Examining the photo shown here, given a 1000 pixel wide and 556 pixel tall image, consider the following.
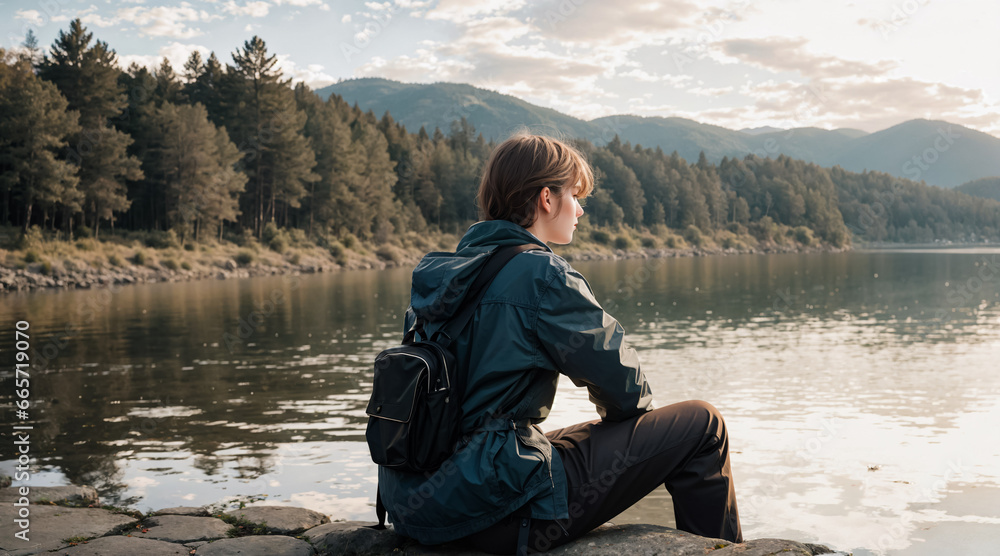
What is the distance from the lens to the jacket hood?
103 inches

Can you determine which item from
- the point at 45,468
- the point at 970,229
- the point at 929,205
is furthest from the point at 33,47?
the point at 970,229

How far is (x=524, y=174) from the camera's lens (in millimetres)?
2855

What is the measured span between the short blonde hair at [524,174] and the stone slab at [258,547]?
187cm

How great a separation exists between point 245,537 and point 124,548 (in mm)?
560

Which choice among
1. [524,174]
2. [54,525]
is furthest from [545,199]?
[54,525]

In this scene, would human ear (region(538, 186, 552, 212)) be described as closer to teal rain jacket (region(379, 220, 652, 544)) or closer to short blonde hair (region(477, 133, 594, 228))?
short blonde hair (region(477, 133, 594, 228))

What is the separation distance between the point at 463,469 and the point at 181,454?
5706mm

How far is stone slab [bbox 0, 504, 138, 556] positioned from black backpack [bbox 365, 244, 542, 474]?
7.19 feet

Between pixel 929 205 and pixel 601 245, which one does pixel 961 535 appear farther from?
pixel 929 205

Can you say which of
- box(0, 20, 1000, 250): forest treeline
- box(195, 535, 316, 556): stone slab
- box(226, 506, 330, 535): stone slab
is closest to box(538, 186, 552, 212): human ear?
box(195, 535, 316, 556): stone slab

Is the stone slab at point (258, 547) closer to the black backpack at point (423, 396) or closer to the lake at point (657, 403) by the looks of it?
the black backpack at point (423, 396)

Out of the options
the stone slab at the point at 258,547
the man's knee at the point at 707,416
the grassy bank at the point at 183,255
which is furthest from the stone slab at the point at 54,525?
the grassy bank at the point at 183,255

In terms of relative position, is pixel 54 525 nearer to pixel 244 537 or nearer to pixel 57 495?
pixel 244 537

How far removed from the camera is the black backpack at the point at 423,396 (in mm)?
2598
